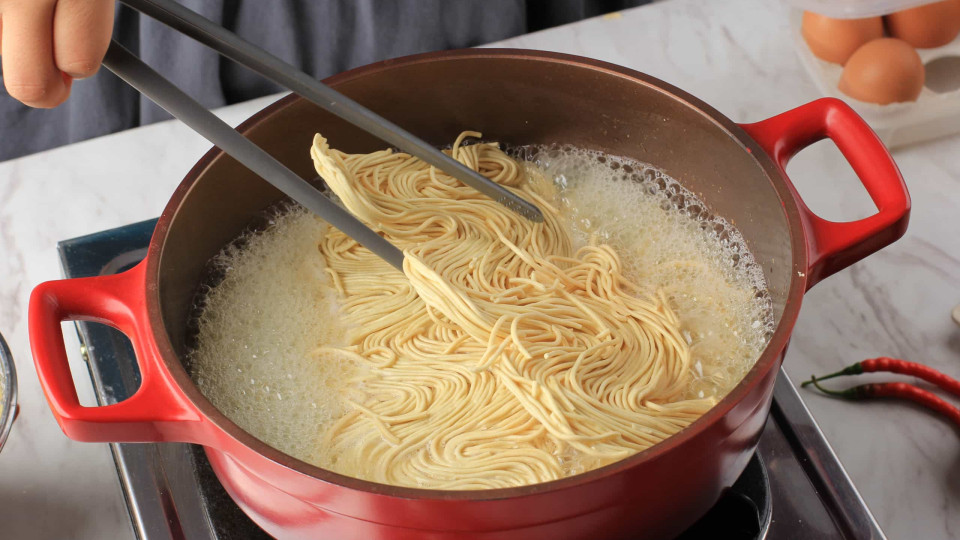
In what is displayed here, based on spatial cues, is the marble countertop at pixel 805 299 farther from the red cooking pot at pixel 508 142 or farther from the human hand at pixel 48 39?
the human hand at pixel 48 39

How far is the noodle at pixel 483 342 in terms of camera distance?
3.03 feet

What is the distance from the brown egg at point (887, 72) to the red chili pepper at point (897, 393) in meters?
0.51

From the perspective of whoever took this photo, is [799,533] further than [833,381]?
No

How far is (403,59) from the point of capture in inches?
45.4

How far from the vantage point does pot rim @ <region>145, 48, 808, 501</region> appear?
72 centimetres

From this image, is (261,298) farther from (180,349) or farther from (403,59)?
(403,59)

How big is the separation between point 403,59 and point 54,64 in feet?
1.47

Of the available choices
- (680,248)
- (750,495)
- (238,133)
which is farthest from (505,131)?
(750,495)

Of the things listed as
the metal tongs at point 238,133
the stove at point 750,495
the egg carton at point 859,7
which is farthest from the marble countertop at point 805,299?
the metal tongs at point 238,133

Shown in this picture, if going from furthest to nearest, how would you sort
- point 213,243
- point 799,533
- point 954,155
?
point 954,155 → point 213,243 → point 799,533

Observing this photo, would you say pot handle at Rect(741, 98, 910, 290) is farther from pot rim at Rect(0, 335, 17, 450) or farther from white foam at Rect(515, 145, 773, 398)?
pot rim at Rect(0, 335, 17, 450)

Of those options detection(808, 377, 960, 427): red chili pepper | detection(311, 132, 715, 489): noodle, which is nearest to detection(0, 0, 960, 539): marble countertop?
detection(808, 377, 960, 427): red chili pepper

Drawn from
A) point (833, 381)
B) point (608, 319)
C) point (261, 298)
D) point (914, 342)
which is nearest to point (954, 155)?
point (914, 342)

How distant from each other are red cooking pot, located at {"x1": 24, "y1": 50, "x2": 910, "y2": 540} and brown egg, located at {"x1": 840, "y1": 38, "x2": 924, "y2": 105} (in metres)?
0.46
